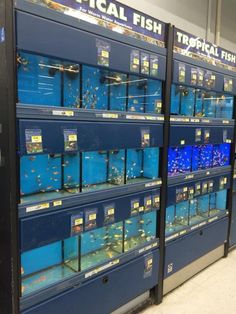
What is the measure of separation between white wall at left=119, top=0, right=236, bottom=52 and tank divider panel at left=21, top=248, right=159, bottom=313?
2.50m

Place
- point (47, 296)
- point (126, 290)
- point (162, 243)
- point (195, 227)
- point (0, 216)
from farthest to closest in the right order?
point (195, 227)
point (162, 243)
point (126, 290)
point (47, 296)
point (0, 216)

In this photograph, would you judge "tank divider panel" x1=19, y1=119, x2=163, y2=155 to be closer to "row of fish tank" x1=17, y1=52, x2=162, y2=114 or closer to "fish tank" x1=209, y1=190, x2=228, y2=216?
"row of fish tank" x1=17, y1=52, x2=162, y2=114

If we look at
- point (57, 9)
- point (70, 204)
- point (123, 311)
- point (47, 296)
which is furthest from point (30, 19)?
point (123, 311)

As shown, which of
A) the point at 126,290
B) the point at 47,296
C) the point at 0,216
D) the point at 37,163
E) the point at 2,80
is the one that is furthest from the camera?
the point at 126,290

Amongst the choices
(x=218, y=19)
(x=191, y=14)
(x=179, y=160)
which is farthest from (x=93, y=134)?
(x=218, y=19)

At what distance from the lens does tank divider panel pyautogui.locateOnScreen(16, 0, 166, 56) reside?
1.56 meters

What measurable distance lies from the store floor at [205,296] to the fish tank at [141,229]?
619mm

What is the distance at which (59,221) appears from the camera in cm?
184

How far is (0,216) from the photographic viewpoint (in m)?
1.69

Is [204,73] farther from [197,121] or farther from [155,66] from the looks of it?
[155,66]

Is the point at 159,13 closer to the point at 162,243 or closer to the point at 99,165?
the point at 99,165

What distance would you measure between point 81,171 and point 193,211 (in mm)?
1823

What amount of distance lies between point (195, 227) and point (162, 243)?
61 centimetres

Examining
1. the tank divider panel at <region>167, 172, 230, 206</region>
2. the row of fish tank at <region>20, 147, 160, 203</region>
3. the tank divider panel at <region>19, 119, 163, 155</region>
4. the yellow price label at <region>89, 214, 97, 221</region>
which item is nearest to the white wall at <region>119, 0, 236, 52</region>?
the tank divider panel at <region>19, 119, 163, 155</region>
